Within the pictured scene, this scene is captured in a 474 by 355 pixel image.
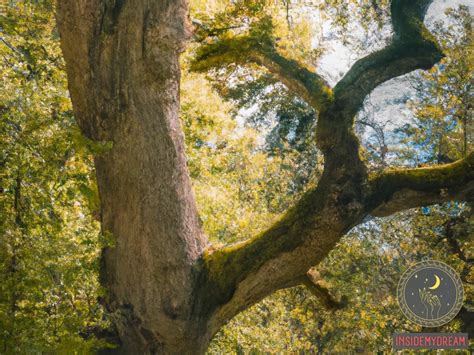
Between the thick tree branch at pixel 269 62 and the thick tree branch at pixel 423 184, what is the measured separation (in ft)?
3.83

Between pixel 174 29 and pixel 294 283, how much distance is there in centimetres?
330

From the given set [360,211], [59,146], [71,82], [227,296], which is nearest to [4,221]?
[59,146]

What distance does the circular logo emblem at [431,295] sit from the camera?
8.23 metres

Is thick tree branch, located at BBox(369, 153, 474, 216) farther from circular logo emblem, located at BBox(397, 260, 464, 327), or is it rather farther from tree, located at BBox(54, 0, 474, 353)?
circular logo emblem, located at BBox(397, 260, 464, 327)

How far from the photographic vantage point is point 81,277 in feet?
20.0

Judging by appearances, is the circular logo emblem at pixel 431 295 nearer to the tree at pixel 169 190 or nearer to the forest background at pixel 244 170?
the forest background at pixel 244 170

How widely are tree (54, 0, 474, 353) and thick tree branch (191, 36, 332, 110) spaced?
0.20ft

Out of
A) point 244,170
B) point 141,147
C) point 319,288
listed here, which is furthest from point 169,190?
point 244,170

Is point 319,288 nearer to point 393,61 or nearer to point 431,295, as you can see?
point 431,295

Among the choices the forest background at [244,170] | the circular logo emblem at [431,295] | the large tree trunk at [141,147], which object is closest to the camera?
the large tree trunk at [141,147]

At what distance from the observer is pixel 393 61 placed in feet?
21.4

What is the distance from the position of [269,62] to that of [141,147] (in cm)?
213

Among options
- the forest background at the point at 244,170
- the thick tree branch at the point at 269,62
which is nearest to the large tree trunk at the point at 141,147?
the forest background at the point at 244,170

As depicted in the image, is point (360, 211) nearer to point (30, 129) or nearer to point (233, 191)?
point (30, 129)
